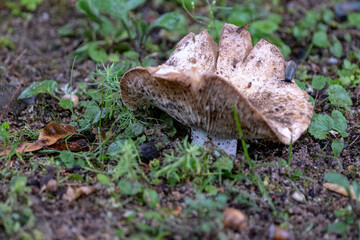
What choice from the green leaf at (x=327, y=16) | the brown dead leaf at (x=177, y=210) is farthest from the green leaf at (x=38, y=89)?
the green leaf at (x=327, y=16)

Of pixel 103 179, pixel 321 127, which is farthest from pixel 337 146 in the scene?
pixel 103 179

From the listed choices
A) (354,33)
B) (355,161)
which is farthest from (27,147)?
(354,33)

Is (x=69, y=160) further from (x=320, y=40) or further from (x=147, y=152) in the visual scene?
(x=320, y=40)

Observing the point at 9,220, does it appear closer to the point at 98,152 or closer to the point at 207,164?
the point at 98,152

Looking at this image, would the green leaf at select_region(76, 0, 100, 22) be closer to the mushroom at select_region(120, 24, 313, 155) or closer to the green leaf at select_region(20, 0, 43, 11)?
the green leaf at select_region(20, 0, 43, 11)

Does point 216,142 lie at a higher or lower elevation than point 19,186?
lower

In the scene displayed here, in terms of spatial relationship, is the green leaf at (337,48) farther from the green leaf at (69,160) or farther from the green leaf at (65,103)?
the green leaf at (69,160)

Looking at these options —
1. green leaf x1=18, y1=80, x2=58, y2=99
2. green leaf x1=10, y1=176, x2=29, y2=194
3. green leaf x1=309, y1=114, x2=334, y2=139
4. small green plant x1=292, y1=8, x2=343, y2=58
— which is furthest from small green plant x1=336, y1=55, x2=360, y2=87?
Answer: green leaf x1=10, y1=176, x2=29, y2=194
